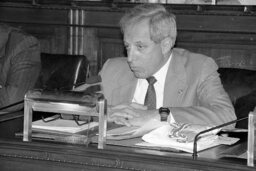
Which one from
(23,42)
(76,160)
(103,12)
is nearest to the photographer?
(76,160)

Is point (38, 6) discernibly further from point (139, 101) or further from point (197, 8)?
point (139, 101)

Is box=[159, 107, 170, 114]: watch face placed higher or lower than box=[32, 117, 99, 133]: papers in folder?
higher

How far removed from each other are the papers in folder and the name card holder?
21 centimetres

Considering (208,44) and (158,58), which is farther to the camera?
(208,44)

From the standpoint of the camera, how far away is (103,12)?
180 inches

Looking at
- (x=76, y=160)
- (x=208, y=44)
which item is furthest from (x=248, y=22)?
(x=76, y=160)

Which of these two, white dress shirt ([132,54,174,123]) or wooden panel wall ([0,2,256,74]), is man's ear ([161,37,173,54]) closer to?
white dress shirt ([132,54,174,123])

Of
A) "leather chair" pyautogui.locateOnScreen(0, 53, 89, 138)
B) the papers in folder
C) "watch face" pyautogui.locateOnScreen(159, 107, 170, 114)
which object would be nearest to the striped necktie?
"watch face" pyautogui.locateOnScreen(159, 107, 170, 114)

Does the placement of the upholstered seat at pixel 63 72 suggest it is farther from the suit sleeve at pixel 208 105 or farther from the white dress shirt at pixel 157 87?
the suit sleeve at pixel 208 105

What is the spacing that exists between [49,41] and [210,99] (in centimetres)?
205

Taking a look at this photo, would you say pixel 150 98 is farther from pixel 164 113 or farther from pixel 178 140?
pixel 178 140

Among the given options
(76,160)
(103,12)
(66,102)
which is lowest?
(76,160)

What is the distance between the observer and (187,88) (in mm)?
3205

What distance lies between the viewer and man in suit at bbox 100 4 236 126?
292cm
